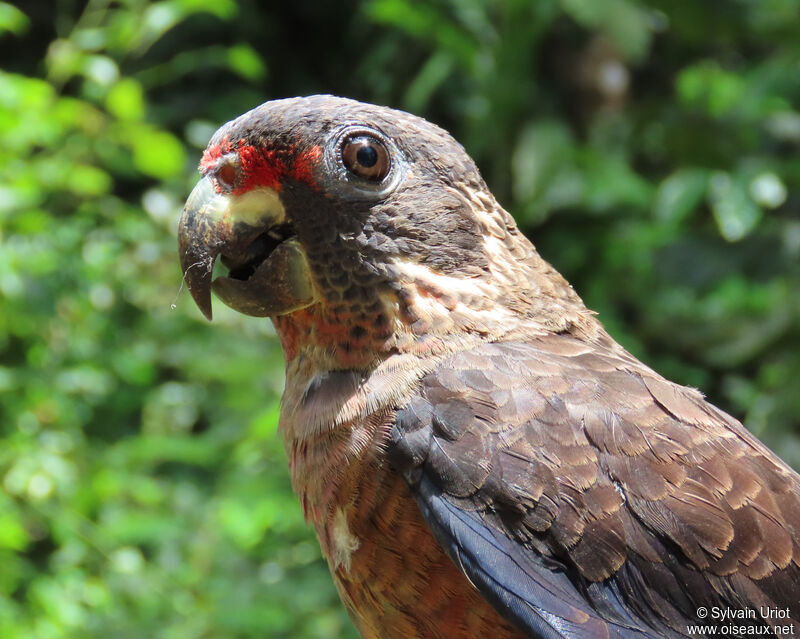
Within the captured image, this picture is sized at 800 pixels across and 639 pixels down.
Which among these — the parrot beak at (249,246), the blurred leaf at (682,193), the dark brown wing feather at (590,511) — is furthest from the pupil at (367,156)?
the blurred leaf at (682,193)

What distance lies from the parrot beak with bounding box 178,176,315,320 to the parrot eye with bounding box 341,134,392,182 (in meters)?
0.17

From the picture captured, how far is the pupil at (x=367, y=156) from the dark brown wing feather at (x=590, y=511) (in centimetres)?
49

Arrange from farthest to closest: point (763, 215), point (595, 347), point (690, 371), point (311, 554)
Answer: point (690, 371) → point (763, 215) → point (311, 554) → point (595, 347)

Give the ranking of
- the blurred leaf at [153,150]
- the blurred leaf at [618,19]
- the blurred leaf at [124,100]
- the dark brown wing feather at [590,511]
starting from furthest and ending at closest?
the blurred leaf at [153,150] < the blurred leaf at [124,100] < the blurred leaf at [618,19] < the dark brown wing feather at [590,511]

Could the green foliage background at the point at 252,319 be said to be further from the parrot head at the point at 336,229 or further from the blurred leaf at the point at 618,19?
the parrot head at the point at 336,229

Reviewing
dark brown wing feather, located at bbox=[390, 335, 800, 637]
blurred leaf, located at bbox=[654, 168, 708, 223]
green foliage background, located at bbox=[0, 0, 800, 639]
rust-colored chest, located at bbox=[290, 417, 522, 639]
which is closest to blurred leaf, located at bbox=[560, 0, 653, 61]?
green foliage background, located at bbox=[0, 0, 800, 639]

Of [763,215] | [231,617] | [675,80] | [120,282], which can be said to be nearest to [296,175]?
[231,617]

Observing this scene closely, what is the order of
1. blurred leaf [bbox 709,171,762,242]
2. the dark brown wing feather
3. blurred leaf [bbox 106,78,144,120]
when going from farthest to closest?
blurred leaf [bbox 106,78,144,120] → blurred leaf [bbox 709,171,762,242] → the dark brown wing feather

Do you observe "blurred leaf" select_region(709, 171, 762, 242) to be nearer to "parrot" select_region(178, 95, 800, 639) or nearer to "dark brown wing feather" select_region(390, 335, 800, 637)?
"parrot" select_region(178, 95, 800, 639)

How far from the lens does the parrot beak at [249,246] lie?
1.64 meters

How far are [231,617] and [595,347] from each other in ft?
6.01

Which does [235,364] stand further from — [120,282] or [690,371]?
[690,371]

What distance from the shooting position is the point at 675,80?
4.86 metres

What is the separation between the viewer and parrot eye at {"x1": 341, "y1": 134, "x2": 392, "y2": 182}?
1.62 meters
